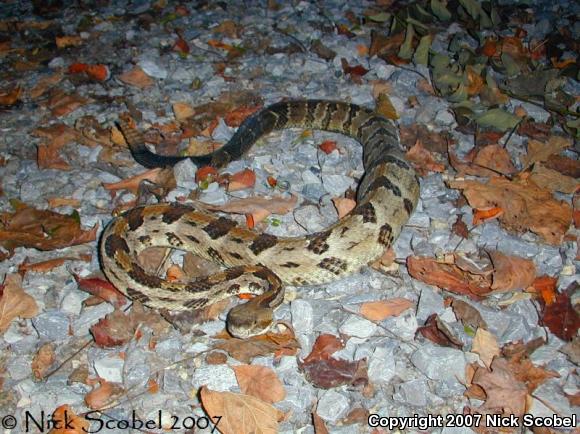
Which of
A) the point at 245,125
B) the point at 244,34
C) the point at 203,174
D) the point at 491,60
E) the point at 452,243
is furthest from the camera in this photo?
the point at 244,34

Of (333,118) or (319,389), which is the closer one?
(319,389)

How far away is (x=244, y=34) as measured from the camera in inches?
292

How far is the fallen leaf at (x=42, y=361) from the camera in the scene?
141 inches

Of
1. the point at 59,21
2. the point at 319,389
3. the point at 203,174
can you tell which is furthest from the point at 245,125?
the point at 59,21

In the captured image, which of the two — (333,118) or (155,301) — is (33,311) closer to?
(155,301)

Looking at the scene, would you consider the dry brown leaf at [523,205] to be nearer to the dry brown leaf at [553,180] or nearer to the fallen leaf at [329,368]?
the dry brown leaf at [553,180]

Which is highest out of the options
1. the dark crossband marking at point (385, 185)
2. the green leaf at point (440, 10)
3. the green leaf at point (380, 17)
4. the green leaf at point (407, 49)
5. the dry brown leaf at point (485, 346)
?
the green leaf at point (440, 10)

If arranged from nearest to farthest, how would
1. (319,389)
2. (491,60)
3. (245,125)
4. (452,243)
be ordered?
(319,389), (452,243), (245,125), (491,60)

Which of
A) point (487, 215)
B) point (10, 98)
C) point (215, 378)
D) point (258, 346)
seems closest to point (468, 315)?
point (487, 215)

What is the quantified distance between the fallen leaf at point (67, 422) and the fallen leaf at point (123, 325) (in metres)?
0.53

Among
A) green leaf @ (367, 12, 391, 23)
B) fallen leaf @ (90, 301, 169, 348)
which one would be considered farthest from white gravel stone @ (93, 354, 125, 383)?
green leaf @ (367, 12, 391, 23)

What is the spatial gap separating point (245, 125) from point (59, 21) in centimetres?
397

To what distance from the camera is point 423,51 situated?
6574 millimetres

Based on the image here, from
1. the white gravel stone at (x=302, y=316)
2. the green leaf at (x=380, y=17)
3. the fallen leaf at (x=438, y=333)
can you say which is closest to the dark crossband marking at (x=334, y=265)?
the white gravel stone at (x=302, y=316)
